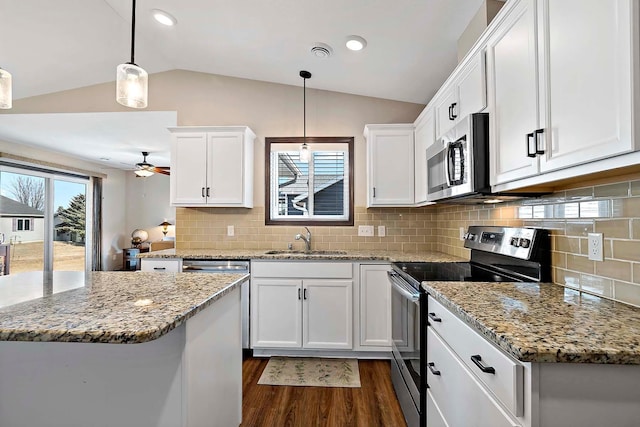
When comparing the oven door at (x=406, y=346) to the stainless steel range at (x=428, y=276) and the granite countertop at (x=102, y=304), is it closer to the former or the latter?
the stainless steel range at (x=428, y=276)

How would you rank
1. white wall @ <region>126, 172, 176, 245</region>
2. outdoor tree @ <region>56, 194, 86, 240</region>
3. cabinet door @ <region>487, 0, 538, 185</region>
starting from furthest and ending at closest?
white wall @ <region>126, 172, 176, 245</region>
outdoor tree @ <region>56, 194, 86, 240</region>
cabinet door @ <region>487, 0, 538, 185</region>

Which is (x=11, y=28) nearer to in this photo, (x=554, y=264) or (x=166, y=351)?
(x=166, y=351)

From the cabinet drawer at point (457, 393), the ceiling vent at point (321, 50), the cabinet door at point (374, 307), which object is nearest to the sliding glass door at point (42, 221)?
the ceiling vent at point (321, 50)

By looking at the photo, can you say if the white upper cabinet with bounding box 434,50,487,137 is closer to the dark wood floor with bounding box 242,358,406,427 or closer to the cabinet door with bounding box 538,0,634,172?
the cabinet door with bounding box 538,0,634,172

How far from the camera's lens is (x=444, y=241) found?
3045 mm

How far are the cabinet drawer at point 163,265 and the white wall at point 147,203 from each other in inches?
205

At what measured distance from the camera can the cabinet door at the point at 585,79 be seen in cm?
87

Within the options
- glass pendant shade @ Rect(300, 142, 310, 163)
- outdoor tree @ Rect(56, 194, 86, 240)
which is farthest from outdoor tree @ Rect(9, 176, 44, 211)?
glass pendant shade @ Rect(300, 142, 310, 163)

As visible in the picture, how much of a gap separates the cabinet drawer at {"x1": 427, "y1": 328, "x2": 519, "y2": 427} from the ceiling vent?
2.20 m

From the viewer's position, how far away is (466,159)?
174 cm

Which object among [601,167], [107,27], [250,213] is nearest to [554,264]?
[601,167]

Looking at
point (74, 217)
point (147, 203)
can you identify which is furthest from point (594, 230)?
point (147, 203)

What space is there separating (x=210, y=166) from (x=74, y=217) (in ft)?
16.2

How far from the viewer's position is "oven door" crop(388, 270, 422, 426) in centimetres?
171
